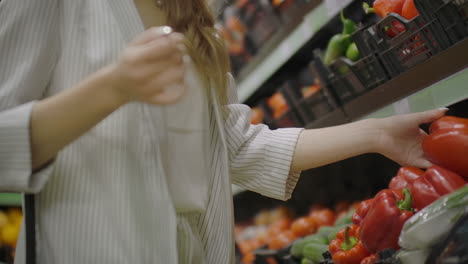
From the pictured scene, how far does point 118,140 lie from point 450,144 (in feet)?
2.34

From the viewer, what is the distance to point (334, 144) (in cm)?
114

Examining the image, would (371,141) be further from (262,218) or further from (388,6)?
(262,218)

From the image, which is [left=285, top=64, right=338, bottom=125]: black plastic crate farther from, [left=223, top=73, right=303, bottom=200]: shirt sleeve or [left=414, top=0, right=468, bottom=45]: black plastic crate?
[left=414, top=0, right=468, bottom=45]: black plastic crate

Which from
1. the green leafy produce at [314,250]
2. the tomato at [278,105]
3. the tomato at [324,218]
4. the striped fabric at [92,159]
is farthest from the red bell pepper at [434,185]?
the tomato at [278,105]

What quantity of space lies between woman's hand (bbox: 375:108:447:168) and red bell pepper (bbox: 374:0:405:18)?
1.04ft

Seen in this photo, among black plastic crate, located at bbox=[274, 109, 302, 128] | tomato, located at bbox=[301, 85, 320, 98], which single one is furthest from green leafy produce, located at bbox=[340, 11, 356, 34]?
black plastic crate, located at bbox=[274, 109, 302, 128]

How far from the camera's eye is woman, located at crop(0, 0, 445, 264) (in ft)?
2.50

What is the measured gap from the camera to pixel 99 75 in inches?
27.7

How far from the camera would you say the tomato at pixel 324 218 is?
2.18 meters

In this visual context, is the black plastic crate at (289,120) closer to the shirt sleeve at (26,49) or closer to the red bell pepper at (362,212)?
the red bell pepper at (362,212)

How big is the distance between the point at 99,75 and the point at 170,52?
0.41ft

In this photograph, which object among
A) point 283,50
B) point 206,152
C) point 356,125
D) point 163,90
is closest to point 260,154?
point 206,152

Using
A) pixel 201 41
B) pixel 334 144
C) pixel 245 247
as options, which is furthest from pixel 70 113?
pixel 245 247

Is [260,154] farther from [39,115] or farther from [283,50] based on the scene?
[283,50]
